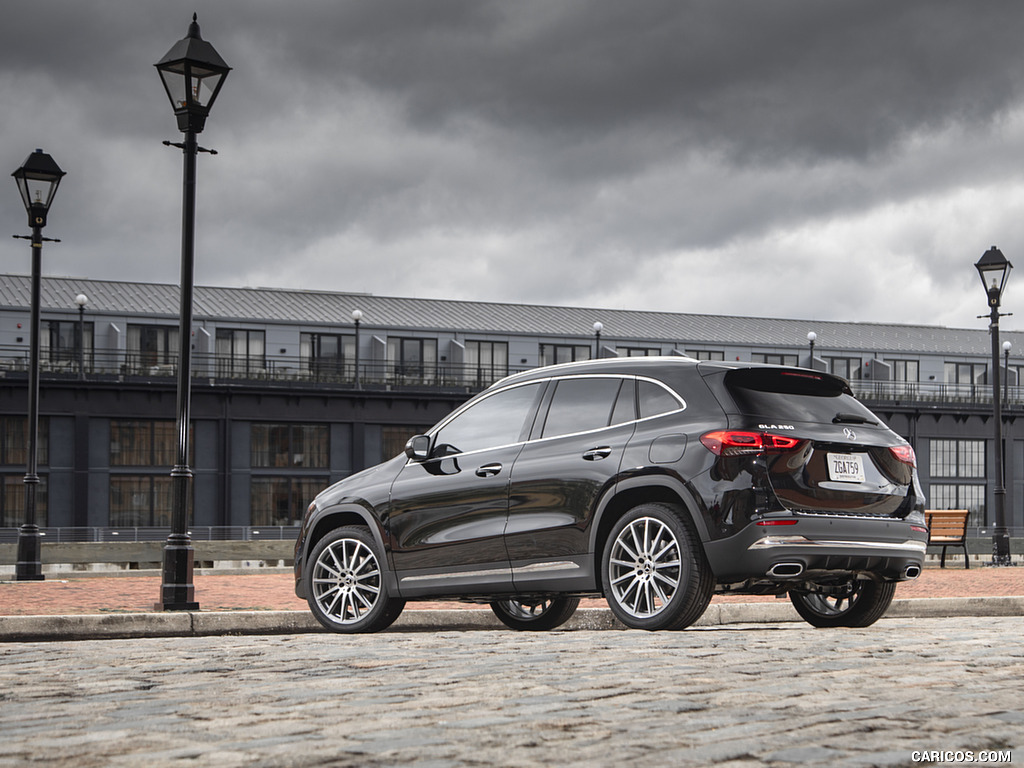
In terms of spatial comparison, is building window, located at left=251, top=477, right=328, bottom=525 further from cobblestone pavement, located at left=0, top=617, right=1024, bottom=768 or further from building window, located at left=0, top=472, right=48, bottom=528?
cobblestone pavement, located at left=0, top=617, right=1024, bottom=768

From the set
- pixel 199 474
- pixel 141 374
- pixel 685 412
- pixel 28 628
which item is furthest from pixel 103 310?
pixel 685 412

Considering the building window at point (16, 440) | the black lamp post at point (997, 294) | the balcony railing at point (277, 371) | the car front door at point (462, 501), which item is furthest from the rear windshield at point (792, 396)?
the building window at point (16, 440)

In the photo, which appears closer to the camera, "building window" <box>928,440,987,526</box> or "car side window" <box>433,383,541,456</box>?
"car side window" <box>433,383,541,456</box>

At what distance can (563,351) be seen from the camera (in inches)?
2030

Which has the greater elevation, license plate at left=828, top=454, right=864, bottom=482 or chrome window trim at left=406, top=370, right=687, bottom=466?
chrome window trim at left=406, top=370, right=687, bottom=466

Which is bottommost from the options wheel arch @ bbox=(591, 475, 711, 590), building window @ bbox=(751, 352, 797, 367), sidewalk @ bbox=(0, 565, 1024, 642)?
sidewalk @ bbox=(0, 565, 1024, 642)

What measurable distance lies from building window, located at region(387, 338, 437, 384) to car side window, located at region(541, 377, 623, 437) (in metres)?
39.5

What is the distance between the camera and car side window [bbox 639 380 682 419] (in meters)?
7.78

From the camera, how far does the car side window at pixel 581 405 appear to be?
8.16m

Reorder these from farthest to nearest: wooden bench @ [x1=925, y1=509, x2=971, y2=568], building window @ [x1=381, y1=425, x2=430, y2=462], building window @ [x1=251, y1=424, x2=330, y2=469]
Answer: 1. building window @ [x1=381, y1=425, x2=430, y2=462]
2. building window @ [x1=251, y1=424, x2=330, y2=469]
3. wooden bench @ [x1=925, y1=509, x2=971, y2=568]

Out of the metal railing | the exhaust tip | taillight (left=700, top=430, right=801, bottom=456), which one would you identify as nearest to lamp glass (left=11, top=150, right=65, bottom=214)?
taillight (left=700, top=430, right=801, bottom=456)

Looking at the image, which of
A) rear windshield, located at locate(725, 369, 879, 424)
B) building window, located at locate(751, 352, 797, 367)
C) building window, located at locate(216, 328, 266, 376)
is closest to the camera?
rear windshield, located at locate(725, 369, 879, 424)

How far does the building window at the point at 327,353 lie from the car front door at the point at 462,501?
1502 inches

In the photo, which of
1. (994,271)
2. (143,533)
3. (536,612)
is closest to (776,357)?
(143,533)
